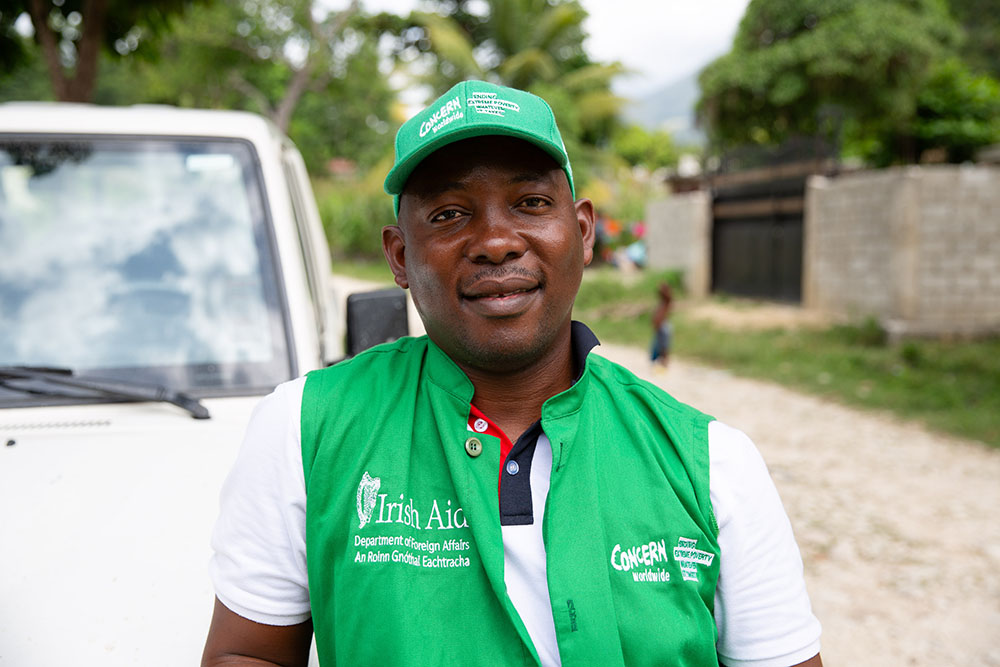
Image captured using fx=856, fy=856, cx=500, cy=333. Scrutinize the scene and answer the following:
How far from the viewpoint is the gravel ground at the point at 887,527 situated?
369cm

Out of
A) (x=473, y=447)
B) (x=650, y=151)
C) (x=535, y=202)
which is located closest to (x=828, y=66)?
(x=535, y=202)

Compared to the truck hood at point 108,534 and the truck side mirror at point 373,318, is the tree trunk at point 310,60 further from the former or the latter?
the truck hood at point 108,534

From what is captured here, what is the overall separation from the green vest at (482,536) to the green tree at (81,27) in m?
7.56

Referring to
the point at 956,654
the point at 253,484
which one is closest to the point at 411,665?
the point at 253,484

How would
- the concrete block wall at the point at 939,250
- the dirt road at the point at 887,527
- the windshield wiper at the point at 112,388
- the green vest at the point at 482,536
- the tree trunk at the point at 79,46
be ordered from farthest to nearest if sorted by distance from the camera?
the concrete block wall at the point at 939,250, the tree trunk at the point at 79,46, the dirt road at the point at 887,527, the windshield wiper at the point at 112,388, the green vest at the point at 482,536

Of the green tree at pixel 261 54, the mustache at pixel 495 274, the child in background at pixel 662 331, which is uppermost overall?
the green tree at pixel 261 54

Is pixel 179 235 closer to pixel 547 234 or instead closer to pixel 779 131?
pixel 547 234

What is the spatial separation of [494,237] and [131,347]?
1.44 metres

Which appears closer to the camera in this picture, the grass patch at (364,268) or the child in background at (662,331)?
the child in background at (662,331)

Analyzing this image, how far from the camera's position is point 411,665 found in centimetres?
124

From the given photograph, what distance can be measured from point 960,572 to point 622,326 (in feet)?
29.4

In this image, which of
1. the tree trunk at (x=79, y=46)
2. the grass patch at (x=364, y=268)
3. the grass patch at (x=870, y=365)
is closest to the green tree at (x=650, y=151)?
the grass patch at (x=364, y=268)

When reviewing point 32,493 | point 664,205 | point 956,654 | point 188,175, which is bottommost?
point 956,654

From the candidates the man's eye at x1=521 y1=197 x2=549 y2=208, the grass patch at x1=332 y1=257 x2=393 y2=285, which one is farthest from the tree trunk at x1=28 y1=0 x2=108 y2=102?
the grass patch at x1=332 y1=257 x2=393 y2=285
